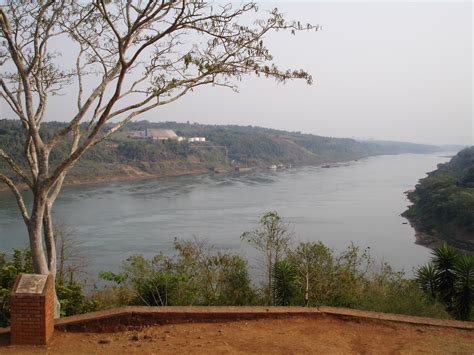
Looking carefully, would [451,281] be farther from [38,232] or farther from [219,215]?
[219,215]

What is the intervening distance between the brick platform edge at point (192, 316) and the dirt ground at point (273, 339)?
63mm

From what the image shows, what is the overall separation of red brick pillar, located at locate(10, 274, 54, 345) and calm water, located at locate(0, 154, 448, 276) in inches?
493

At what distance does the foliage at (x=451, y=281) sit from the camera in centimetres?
618

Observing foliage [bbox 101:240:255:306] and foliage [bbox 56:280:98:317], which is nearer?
foliage [bbox 101:240:255:306]

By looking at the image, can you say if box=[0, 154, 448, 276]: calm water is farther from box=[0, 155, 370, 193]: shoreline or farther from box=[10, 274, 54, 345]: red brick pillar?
box=[10, 274, 54, 345]: red brick pillar

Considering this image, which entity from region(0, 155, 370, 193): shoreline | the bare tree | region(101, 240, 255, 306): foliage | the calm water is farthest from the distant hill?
region(101, 240, 255, 306): foliage

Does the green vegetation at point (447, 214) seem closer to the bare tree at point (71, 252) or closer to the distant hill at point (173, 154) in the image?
the bare tree at point (71, 252)

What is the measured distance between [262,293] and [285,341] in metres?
3.73

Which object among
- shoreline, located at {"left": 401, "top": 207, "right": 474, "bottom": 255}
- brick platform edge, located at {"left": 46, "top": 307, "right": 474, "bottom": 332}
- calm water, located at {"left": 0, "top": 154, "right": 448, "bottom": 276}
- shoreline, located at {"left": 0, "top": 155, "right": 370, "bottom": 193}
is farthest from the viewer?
shoreline, located at {"left": 0, "top": 155, "right": 370, "bottom": 193}

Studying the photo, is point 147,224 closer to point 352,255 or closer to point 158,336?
point 352,255

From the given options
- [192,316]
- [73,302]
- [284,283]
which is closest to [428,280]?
[284,283]

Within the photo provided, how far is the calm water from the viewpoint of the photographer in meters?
20.0

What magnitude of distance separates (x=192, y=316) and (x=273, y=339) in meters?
0.79

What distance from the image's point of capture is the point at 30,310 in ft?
11.8
